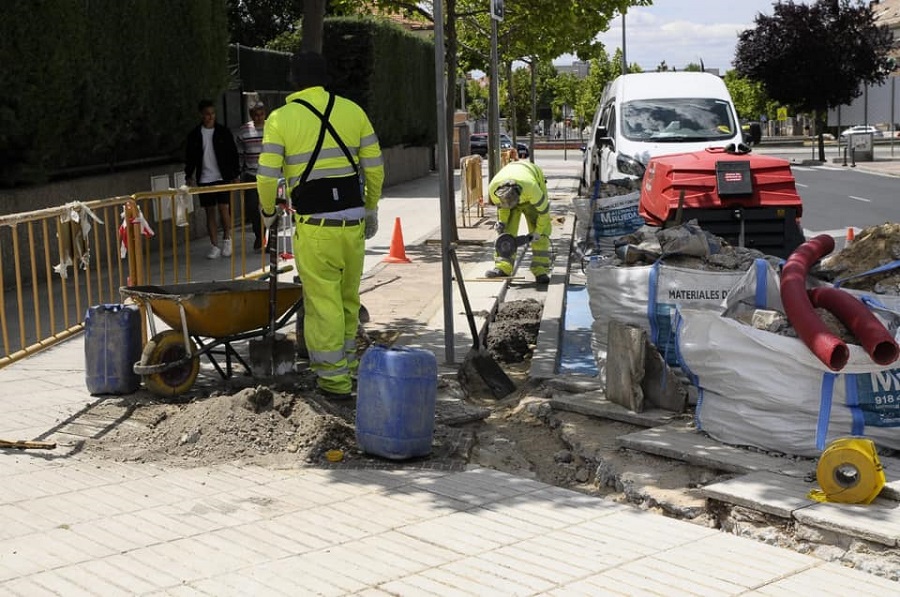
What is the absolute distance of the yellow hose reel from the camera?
5387mm

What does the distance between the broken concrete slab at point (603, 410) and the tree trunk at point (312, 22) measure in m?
5.31

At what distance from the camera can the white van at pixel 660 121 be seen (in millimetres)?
17031

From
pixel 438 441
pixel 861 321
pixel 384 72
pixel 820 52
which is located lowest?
pixel 438 441

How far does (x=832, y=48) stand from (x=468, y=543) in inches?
2097

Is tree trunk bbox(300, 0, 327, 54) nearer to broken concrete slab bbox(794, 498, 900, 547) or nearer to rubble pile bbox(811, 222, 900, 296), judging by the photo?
rubble pile bbox(811, 222, 900, 296)

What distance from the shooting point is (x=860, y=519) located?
5223mm

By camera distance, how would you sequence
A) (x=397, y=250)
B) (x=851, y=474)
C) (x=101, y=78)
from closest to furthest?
(x=851, y=474) → (x=101, y=78) → (x=397, y=250)

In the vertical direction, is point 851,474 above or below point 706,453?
above

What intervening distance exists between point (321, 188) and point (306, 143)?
0.29 m

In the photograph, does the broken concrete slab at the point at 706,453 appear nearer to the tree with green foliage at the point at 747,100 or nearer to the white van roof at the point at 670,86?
the white van roof at the point at 670,86

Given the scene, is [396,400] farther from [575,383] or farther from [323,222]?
[575,383]

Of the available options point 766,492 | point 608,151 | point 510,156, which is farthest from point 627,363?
point 510,156

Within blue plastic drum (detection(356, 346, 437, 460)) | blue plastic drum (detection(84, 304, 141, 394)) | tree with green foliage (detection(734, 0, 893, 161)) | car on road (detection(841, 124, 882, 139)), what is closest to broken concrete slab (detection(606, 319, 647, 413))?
blue plastic drum (detection(356, 346, 437, 460))

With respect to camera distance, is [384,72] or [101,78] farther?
[384,72]
